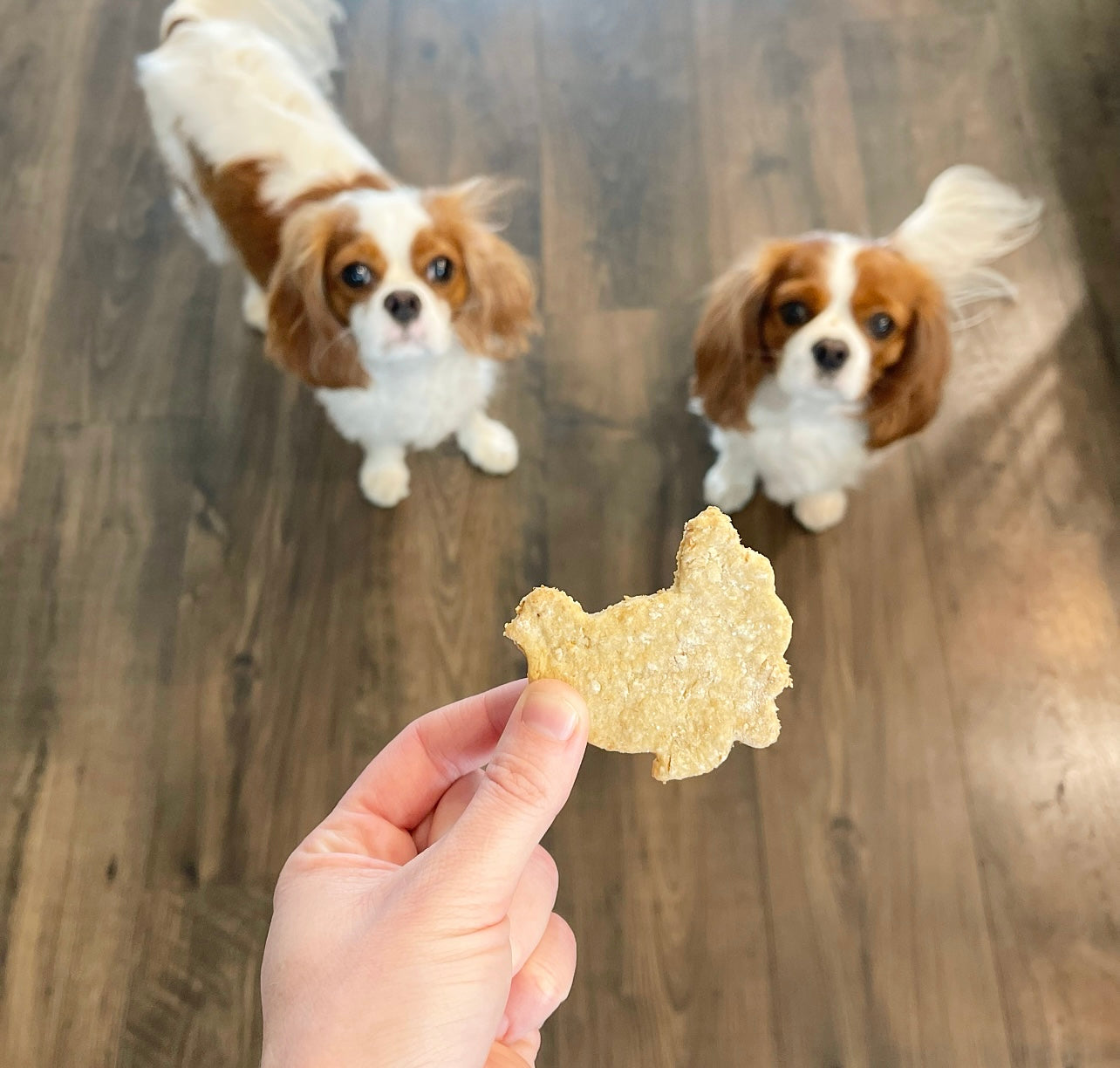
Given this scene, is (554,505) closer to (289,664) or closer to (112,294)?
(289,664)

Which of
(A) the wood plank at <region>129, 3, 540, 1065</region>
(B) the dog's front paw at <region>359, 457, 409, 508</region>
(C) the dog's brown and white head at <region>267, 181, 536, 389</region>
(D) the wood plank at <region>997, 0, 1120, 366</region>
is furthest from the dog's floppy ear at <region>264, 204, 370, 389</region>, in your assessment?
(D) the wood plank at <region>997, 0, 1120, 366</region>

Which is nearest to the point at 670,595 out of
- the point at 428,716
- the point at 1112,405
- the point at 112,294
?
the point at 428,716

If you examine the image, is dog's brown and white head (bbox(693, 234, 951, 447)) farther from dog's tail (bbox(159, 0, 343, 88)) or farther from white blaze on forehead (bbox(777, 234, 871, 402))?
dog's tail (bbox(159, 0, 343, 88))

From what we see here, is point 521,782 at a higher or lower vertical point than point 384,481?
higher

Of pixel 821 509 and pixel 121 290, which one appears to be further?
pixel 121 290

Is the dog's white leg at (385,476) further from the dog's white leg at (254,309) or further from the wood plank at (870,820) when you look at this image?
the wood plank at (870,820)

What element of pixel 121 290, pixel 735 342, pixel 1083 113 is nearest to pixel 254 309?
pixel 121 290

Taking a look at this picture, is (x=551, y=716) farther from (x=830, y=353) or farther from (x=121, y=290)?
(x=121, y=290)
